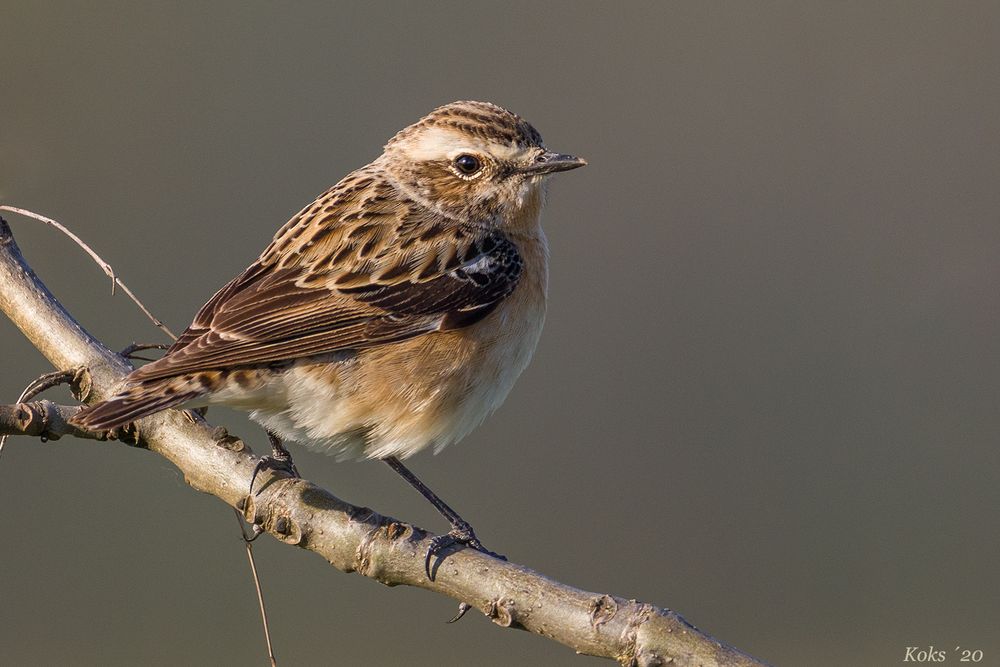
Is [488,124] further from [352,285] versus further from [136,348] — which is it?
[136,348]

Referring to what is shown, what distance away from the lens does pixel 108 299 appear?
11.4 meters

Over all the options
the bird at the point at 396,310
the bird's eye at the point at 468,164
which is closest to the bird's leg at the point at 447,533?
the bird at the point at 396,310

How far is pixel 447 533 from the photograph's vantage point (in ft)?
15.9

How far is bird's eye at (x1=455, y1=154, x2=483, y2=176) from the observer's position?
591 cm

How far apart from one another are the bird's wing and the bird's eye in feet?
0.90

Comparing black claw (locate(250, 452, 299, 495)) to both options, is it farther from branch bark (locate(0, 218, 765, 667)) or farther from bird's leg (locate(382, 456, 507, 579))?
bird's leg (locate(382, 456, 507, 579))

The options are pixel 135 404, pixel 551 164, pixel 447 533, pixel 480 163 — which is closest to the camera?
pixel 135 404

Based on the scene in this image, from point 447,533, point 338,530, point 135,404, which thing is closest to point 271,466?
point 338,530

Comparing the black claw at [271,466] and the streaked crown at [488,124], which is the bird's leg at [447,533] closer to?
the black claw at [271,466]

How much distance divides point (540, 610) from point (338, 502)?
0.89 meters

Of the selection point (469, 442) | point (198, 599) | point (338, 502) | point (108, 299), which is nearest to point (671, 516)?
point (469, 442)

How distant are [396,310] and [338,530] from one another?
51.6 inches

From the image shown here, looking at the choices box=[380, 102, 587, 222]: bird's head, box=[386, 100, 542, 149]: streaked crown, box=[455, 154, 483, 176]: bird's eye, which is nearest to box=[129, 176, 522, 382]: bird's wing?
box=[380, 102, 587, 222]: bird's head

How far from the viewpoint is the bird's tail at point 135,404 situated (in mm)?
4152
